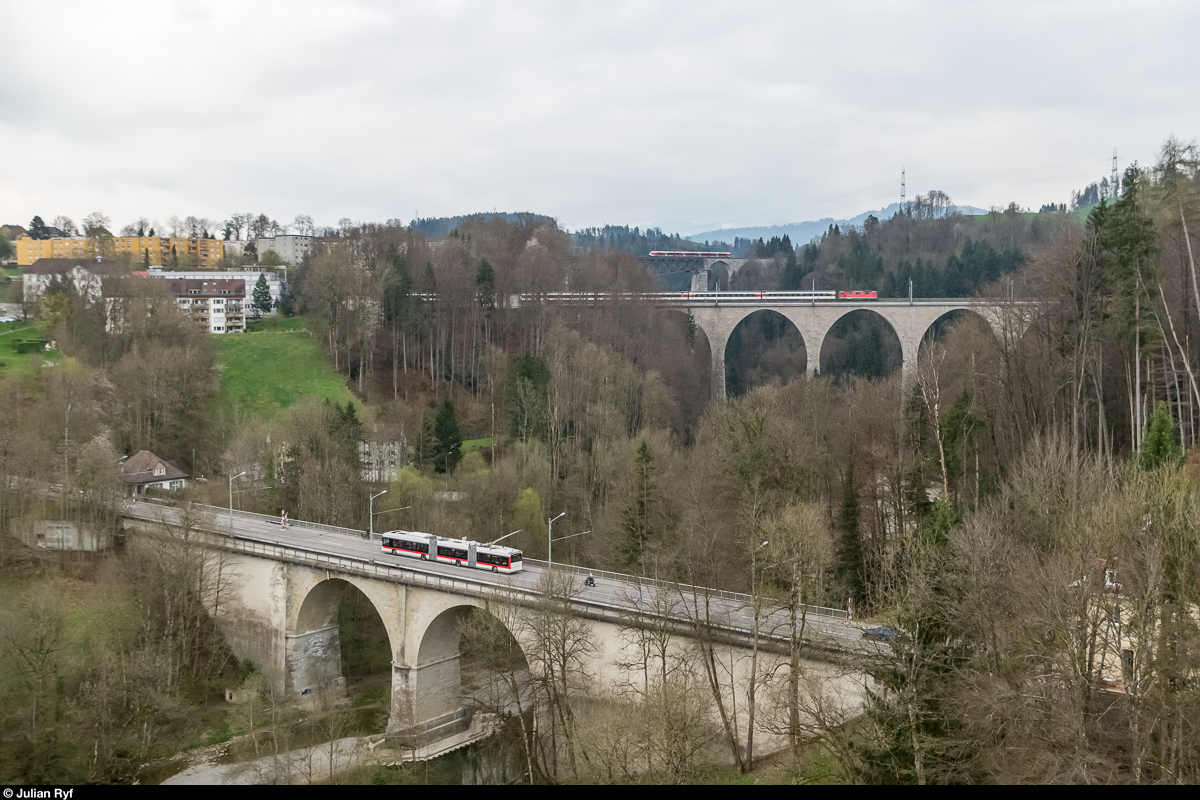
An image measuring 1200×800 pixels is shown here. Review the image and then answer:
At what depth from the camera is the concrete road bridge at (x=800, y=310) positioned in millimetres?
81312

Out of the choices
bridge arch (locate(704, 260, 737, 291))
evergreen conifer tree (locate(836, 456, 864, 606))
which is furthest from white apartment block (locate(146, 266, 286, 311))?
bridge arch (locate(704, 260, 737, 291))

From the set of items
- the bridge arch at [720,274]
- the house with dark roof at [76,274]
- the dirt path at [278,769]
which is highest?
the bridge arch at [720,274]

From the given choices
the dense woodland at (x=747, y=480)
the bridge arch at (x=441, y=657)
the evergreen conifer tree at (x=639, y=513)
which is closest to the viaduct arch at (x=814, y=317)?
the dense woodland at (x=747, y=480)

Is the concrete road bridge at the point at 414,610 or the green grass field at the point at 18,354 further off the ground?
the green grass field at the point at 18,354

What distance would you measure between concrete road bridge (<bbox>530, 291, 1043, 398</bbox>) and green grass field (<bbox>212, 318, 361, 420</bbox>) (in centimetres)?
1785

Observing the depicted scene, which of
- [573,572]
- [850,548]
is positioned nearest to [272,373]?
[573,572]

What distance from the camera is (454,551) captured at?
40.6 metres

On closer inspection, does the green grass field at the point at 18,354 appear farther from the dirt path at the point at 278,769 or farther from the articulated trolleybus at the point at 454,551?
the dirt path at the point at 278,769

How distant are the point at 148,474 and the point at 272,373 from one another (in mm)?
19131

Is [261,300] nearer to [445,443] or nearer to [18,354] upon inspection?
[18,354]

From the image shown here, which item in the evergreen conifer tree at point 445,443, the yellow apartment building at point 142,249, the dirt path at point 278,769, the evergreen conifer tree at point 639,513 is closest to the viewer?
the dirt path at point 278,769

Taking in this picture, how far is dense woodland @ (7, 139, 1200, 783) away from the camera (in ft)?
67.9

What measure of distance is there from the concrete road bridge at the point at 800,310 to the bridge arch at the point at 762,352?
2.17ft

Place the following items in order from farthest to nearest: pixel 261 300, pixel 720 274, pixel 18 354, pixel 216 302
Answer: pixel 720 274 → pixel 261 300 → pixel 216 302 → pixel 18 354
